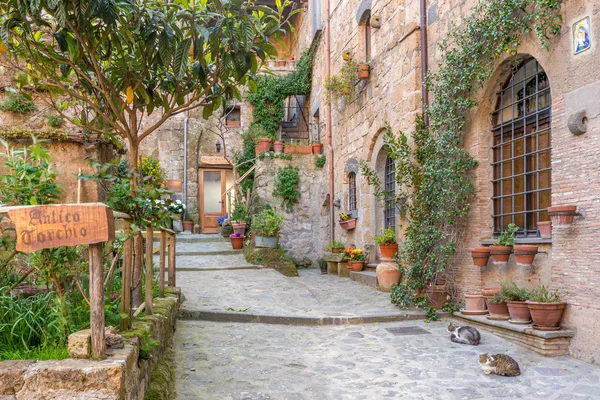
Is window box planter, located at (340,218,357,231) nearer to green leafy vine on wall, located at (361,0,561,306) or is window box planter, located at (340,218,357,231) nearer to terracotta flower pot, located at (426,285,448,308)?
green leafy vine on wall, located at (361,0,561,306)

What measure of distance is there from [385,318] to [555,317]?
1.98 meters

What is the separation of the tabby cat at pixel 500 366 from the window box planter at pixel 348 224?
6255 millimetres

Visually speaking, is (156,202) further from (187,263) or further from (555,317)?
(187,263)

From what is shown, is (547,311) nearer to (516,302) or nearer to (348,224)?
(516,302)

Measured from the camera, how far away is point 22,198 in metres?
2.58

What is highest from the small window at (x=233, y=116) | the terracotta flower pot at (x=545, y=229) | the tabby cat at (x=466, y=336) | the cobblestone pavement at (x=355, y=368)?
the small window at (x=233, y=116)

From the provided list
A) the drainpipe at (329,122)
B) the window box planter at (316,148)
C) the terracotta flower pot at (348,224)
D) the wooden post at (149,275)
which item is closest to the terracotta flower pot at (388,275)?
the terracotta flower pot at (348,224)

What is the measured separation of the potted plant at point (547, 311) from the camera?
14.6 feet

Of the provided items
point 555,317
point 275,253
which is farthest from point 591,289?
point 275,253

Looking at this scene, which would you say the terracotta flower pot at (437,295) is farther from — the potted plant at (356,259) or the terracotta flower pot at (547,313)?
the potted plant at (356,259)

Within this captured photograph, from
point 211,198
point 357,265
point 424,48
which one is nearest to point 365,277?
point 357,265

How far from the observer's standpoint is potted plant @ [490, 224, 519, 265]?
5.29m

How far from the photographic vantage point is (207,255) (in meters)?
11.0

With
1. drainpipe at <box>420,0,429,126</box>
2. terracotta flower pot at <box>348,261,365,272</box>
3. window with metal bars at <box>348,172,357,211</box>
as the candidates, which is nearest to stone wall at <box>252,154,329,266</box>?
window with metal bars at <box>348,172,357,211</box>
